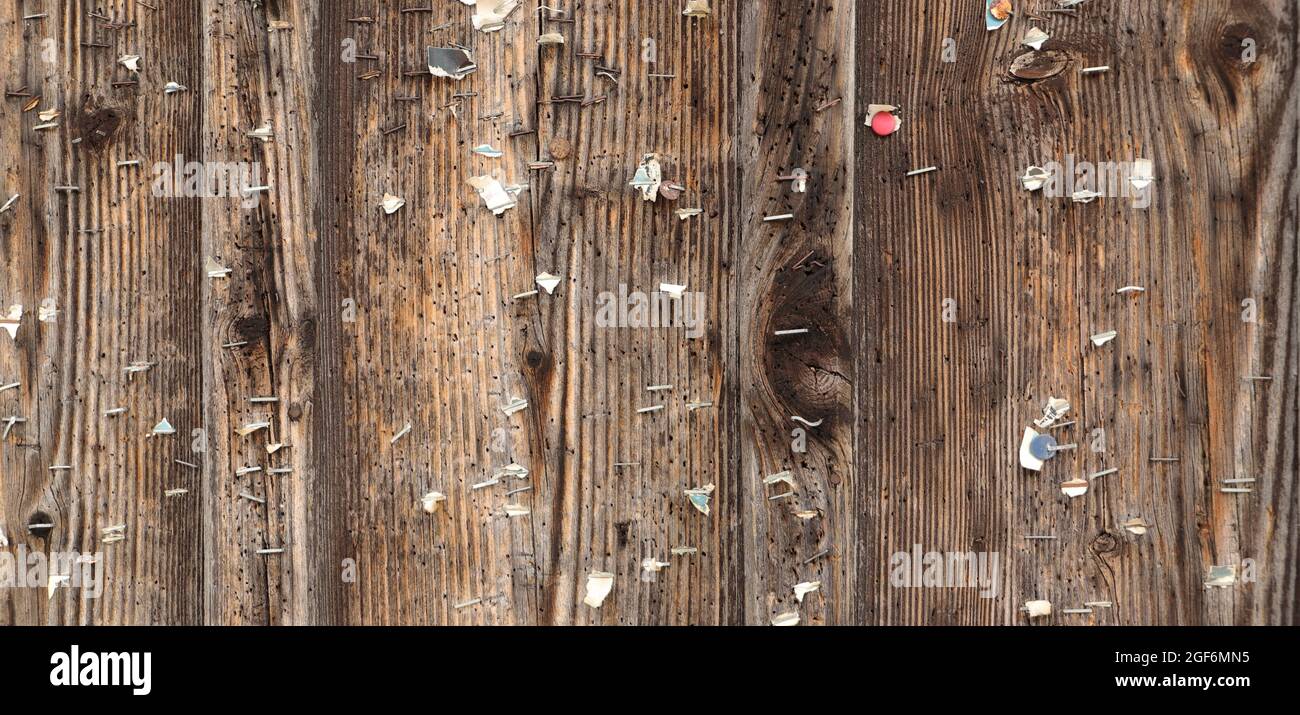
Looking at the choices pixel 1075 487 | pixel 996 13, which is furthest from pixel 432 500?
pixel 996 13

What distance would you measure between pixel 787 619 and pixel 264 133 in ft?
2.96

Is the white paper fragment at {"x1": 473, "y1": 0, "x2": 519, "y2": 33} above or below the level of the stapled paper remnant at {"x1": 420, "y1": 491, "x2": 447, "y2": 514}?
above

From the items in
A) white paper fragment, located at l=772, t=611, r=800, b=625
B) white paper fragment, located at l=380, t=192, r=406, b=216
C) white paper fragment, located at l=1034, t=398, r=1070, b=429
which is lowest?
white paper fragment, located at l=772, t=611, r=800, b=625

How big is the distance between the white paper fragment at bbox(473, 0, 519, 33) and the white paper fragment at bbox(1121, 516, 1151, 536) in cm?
101

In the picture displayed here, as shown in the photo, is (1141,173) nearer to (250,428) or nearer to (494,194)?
(494,194)

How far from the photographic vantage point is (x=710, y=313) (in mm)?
1014

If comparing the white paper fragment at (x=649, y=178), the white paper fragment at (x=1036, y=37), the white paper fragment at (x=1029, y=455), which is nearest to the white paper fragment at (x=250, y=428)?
the white paper fragment at (x=649, y=178)

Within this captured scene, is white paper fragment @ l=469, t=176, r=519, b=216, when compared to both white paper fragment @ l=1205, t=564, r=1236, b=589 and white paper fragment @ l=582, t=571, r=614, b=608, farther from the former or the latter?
white paper fragment @ l=1205, t=564, r=1236, b=589

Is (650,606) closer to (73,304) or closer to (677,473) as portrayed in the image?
(677,473)

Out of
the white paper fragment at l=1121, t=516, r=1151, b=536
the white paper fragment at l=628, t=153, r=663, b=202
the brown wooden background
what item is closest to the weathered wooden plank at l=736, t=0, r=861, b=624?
the brown wooden background

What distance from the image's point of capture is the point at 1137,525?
1.01 metres

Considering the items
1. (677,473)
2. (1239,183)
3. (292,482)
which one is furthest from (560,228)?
(1239,183)

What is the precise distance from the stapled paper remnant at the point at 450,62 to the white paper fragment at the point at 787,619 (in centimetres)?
79

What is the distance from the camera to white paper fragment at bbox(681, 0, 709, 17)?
39.0 inches
